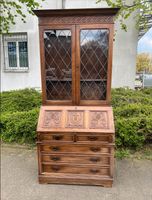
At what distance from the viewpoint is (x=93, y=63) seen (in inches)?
89.7

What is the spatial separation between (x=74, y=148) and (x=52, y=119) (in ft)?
1.49

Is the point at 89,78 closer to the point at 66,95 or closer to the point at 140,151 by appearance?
the point at 66,95

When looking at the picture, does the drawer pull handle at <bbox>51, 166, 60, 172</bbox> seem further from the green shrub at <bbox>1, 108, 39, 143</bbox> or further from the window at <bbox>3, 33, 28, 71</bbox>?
the window at <bbox>3, 33, 28, 71</bbox>

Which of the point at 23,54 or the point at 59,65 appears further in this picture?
the point at 23,54

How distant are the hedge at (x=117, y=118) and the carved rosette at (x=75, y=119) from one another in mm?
1009

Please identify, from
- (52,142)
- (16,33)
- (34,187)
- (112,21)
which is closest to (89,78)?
(112,21)

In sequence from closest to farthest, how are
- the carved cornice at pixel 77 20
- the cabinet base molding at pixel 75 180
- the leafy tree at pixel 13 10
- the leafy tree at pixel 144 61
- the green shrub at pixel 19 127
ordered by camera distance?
1. the carved cornice at pixel 77 20
2. the cabinet base molding at pixel 75 180
3. the green shrub at pixel 19 127
4. the leafy tree at pixel 13 10
5. the leafy tree at pixel 144 61

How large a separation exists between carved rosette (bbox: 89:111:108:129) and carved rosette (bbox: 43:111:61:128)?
1.32 ft

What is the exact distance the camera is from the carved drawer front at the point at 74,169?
227 cm

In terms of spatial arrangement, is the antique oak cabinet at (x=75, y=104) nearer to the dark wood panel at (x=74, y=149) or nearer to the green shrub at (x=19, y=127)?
the dark wood panel at (x=74, y=149)

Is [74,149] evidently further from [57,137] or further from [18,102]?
[18,102]

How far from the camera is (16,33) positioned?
5410 millimetres

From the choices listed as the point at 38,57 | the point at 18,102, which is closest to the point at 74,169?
the point at 18,102

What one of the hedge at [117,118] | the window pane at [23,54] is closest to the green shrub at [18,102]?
the hedge at [117,118]
